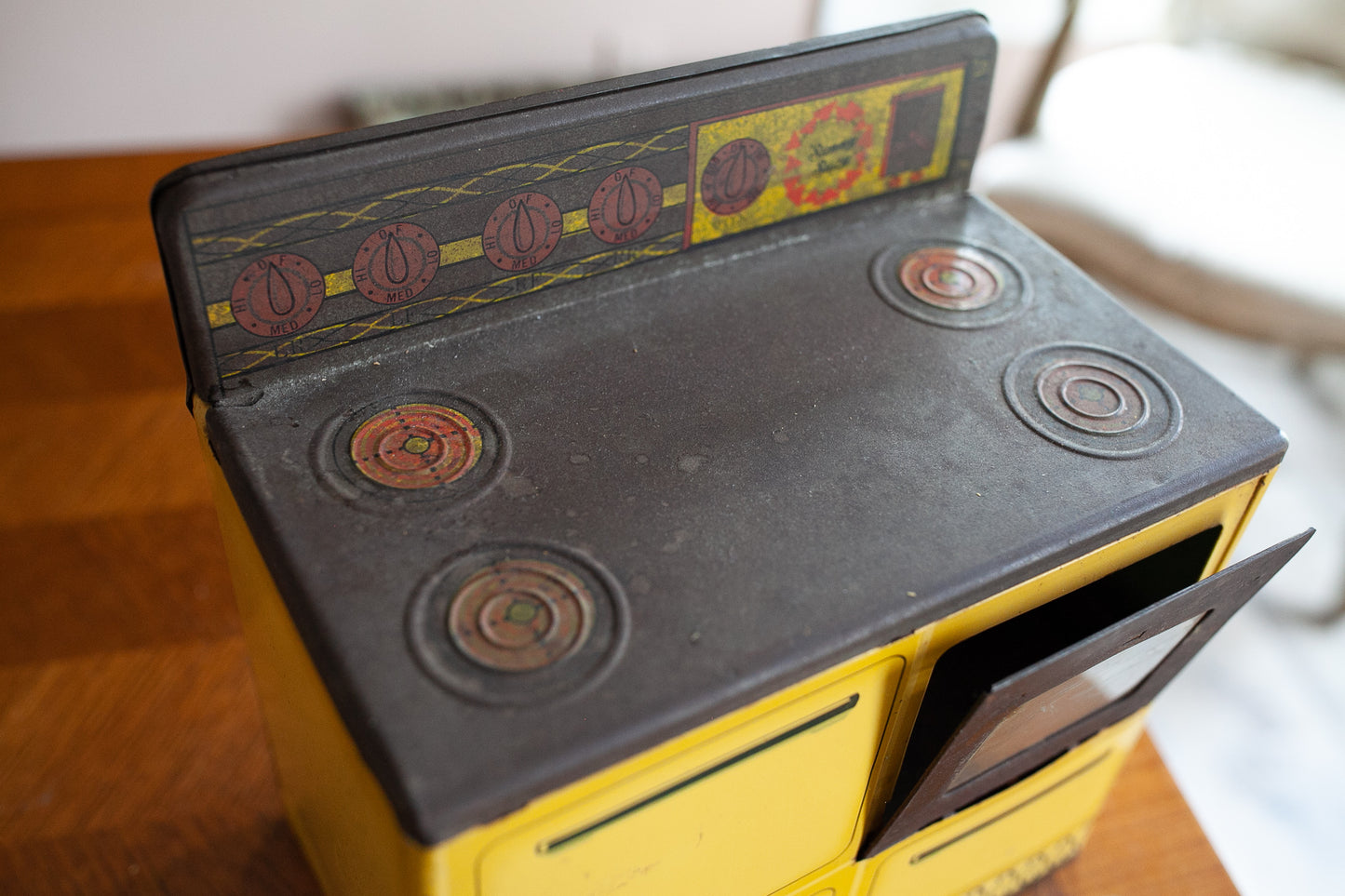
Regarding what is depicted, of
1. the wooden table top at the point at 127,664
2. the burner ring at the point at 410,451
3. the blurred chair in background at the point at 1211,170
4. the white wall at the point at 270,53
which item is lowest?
the wooden table top at the point at 127,664

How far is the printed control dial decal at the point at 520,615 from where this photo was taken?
82 cm

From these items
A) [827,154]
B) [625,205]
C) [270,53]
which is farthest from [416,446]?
[270,53]

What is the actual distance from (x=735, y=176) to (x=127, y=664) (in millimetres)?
1018

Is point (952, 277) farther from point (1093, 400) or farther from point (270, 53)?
point (270, 53)

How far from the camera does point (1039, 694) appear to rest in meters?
0.95

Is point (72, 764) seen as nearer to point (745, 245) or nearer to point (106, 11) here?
point (745, 245)

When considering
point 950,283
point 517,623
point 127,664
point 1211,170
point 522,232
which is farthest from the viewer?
point 1211,170

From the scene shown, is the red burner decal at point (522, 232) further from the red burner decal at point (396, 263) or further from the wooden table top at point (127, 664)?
the wooden table top at point (127, 664)

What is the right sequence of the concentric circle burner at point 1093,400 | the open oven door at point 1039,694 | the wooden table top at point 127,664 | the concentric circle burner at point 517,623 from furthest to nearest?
the wooden table top at point 127,664
the concentric circle burner at point 1093,400
the open oven door at point 1039,694
the concentric circle burner at point 517,623

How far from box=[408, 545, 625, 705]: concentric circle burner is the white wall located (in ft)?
6.08

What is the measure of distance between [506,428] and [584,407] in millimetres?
73

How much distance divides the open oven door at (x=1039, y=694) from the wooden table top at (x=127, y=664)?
1.34ft

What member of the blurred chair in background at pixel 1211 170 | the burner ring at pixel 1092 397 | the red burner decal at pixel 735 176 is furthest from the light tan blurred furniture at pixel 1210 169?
the red burner decal at pixel 735 176

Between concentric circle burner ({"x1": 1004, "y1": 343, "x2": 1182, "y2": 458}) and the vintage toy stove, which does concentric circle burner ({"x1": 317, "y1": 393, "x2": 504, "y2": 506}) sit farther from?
concentric circle burner ({"x1": 1004, "y1": 343, "x2": 1182, "y2": 458})
